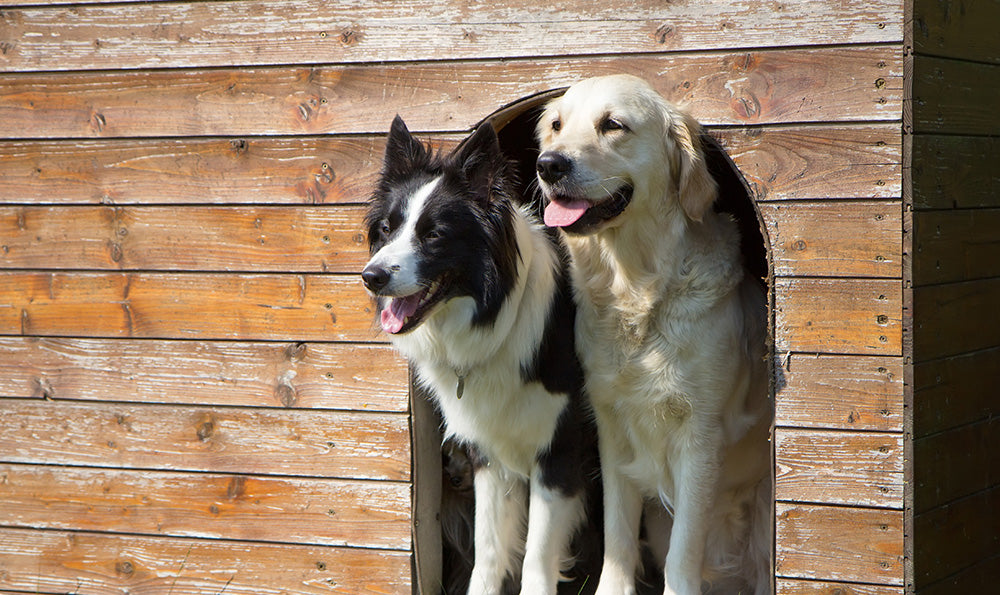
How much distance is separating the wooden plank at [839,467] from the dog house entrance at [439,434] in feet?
→ 1.16

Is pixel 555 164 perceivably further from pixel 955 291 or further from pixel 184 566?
pixel 184 566

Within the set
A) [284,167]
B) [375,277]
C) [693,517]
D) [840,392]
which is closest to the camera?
[375,277]

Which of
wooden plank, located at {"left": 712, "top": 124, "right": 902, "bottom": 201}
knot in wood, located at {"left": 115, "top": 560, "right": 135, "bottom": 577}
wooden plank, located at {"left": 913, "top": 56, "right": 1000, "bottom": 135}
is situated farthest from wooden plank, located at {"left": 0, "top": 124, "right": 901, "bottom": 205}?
knot in wood, located at {"left": 115, "top": 560, "right": 135, "bottom": 577}

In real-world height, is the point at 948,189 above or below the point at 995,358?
above

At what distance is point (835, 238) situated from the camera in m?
2.87

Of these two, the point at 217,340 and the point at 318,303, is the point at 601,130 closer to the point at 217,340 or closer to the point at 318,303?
the point at 318,303

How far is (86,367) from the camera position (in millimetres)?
3582

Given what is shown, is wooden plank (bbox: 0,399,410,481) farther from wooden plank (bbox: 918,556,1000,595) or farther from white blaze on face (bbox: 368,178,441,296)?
wooden plank (bbox: 918,556,1000,595)

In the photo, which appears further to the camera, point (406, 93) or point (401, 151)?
point (406, 93)

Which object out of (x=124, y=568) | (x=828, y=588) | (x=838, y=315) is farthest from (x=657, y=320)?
(x=124, y=568)

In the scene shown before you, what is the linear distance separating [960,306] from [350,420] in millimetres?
2057

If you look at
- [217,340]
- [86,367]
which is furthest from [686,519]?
[86,367]

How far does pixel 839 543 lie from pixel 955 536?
476 millimetres

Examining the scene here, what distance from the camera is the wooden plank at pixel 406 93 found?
2861mm
